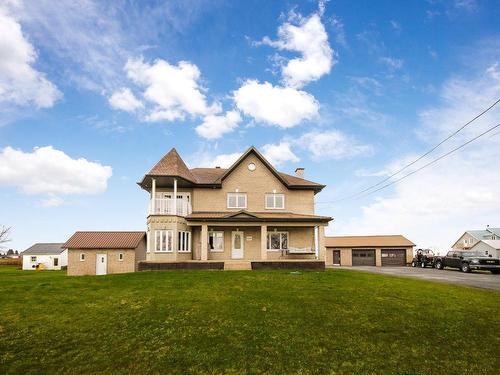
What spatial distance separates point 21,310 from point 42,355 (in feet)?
15.3

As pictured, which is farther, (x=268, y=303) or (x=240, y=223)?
(x=240, y=223)

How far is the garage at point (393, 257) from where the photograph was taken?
143ft

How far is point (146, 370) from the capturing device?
878 centimetres

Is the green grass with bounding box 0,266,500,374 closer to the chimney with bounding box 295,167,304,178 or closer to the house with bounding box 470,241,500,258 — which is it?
the chimney with bounding box 295,167,304,178

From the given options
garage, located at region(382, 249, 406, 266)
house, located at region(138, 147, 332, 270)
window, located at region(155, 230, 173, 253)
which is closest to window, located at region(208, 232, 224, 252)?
house, located at region(138, 147, 332, 270)

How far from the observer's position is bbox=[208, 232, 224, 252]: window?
94.3ft

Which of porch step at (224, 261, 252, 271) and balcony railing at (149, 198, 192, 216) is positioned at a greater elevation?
balcony railing at (149, 198, 192, 216)

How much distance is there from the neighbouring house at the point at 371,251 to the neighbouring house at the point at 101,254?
23730 millimetres

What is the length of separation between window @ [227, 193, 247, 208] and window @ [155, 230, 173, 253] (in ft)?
18.6

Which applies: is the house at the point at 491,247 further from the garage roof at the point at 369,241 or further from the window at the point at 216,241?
the window at the point at 216,241

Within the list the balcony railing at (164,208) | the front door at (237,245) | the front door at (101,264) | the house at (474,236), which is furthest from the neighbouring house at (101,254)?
the house at (474,236)

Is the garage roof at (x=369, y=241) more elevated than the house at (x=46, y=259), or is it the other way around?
the garage roof at (x=369, y=241)

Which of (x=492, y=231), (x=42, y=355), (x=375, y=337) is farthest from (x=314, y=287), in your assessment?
(x=492, y=231)

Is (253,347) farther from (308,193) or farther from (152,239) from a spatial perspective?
(308,193)
